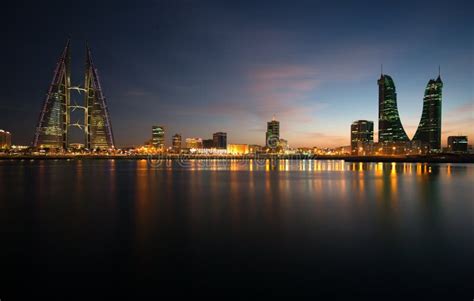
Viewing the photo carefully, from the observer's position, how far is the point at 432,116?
15862 centimetres

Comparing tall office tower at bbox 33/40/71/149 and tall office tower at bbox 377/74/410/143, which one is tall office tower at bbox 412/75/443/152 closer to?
tall office tower at bbox 377/74/410/143

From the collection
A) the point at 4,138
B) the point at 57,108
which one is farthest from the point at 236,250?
the point at 4,138

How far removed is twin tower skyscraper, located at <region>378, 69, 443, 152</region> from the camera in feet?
509

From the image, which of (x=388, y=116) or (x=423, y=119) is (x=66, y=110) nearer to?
(x=388, y=116)

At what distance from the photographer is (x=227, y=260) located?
7.64 m

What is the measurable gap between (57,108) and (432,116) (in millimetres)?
168299

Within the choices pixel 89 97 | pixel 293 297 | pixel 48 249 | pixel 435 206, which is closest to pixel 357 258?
pixel 293 297

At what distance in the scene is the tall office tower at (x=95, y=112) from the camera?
86312mm

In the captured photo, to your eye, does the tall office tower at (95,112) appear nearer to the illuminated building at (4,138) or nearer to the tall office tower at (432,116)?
the illuminated building at (4,138)

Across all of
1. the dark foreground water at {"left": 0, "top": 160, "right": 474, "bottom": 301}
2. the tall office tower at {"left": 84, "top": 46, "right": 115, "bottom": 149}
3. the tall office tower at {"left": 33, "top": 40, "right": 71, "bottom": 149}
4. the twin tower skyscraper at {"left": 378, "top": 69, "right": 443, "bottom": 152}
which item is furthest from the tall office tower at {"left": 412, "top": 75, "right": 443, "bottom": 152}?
the dark foreground water at {"left": 0, "top": 160, "right": 474, "bottom": 301}

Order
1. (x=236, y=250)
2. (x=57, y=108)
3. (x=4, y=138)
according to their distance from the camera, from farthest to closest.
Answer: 1. (x=4, y=138)
2. (x=57, y=108)
3. (x=236, y=250)

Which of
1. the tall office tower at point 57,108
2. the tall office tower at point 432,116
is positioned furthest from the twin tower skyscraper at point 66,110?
the tall office tower at point 432,116

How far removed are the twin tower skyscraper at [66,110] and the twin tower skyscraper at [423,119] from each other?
419 ft

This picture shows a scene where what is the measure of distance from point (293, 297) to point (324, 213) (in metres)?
8.79
